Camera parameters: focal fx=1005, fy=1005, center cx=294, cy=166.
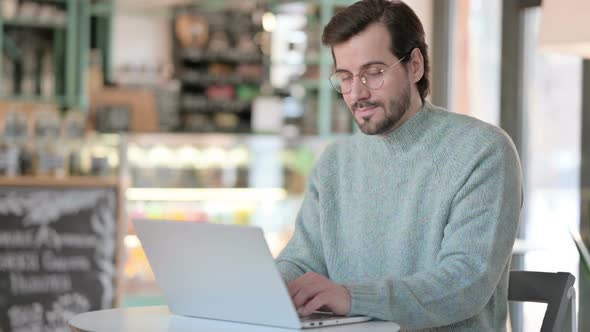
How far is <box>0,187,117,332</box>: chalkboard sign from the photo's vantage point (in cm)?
431

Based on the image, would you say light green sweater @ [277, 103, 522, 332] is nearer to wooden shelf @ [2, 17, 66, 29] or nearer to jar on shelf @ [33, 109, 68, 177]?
jar on shelf @ [33, 109, 68, 177]

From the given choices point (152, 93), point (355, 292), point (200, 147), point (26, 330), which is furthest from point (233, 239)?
point (152, 93)

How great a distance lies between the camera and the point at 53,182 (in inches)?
176

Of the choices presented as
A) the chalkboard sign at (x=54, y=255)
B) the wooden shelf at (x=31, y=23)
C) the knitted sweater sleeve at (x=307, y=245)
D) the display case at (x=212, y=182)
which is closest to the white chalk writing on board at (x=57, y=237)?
the chalkboard sign at (x=54, y=255)

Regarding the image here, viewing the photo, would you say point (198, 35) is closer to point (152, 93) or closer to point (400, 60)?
point (152, 93)

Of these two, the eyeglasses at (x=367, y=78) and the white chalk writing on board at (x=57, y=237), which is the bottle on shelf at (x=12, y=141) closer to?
the white chalk writing on board at (x=57, y=237)

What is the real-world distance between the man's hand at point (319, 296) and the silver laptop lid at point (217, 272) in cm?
7

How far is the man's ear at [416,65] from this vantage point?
84.6 inches

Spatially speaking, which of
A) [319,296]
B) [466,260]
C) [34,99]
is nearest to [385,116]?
[466,260]

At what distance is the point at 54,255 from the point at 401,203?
2685 mm

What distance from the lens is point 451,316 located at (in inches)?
75.0

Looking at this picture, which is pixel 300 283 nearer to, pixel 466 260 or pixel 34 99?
pixel 466 260

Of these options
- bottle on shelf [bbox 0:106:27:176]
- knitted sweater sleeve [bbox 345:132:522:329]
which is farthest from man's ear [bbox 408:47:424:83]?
bottle on shelf [bbox 0:106:27:176]

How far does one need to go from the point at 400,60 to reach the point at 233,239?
0.63m
